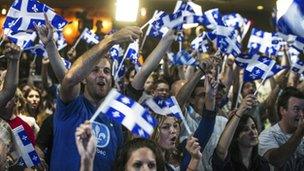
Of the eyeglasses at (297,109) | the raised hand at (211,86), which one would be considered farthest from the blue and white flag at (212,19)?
the raised hand at (211,86)

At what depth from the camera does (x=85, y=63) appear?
396 centimetres

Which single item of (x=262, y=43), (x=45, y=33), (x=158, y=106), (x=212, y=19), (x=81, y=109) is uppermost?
(x=45, y=33)

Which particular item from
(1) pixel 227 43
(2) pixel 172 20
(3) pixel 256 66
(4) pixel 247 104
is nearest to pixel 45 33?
(4) pixel 247 104

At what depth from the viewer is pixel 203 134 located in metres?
4.63

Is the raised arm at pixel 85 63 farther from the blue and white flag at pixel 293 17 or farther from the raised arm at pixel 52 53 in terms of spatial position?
the blue and white flag at pixel 293 17

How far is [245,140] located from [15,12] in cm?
246

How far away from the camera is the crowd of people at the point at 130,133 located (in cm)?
394

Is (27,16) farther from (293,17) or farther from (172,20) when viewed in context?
(293,17)

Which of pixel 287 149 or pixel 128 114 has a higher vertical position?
pixel 128 114

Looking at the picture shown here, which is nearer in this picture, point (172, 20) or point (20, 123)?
point (20, 123)

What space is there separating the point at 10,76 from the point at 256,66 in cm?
265

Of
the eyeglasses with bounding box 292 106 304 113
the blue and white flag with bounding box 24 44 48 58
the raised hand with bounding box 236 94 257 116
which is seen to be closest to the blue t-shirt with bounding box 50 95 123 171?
the raised hand with bounding box 236 94 257 116

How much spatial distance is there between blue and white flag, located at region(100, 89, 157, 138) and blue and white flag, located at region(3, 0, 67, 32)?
222 centimetres

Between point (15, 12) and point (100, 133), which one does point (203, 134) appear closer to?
point (100, 133)
